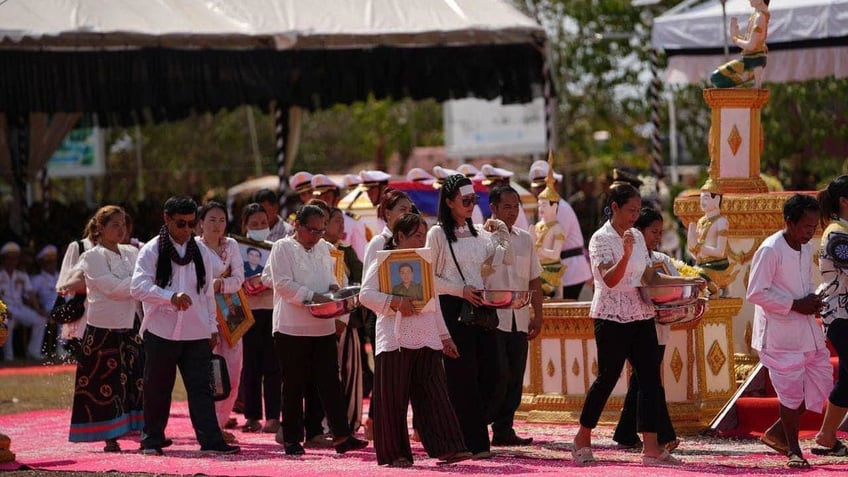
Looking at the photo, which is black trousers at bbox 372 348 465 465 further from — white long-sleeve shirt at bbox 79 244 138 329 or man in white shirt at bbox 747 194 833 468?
white long-sleeve shirt at bbox 79 244 138 329

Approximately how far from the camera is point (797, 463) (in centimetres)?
1016

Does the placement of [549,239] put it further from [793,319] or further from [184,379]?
[793,319]

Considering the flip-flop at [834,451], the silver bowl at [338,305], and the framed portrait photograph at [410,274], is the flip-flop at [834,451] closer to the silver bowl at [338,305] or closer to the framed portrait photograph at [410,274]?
the framed portrait photograph at [410,274]

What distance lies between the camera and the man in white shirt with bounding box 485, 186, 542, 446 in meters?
11.4

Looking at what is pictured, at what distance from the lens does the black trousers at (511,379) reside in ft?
38.2

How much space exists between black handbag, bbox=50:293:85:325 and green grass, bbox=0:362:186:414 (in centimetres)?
313

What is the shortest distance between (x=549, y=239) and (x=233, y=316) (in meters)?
2.77

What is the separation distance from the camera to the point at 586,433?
1060 cm

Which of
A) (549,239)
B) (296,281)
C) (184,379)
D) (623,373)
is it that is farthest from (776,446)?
(184,379)

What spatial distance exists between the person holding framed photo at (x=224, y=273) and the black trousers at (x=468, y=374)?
2.14 m

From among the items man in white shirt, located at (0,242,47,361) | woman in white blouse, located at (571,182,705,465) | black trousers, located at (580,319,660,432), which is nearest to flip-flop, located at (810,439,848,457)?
woman in white blouse, located at (571,182,705,465)

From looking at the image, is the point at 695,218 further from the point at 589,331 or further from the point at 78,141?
the point at 78,141

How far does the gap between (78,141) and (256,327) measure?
2557 centimetres

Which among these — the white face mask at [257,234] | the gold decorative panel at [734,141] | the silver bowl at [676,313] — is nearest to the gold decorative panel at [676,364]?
the silver bowl at [676,313]
